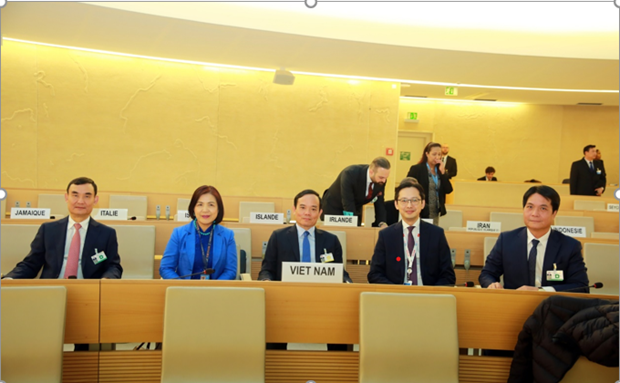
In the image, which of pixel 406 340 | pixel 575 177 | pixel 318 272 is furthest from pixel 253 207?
pixel 575 177

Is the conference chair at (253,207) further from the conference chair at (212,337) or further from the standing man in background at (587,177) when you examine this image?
the standing man in background at (587,177)

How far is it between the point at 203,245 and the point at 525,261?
1.97m

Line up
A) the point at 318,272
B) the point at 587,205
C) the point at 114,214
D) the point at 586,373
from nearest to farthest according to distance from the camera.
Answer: the point at 586,373, the point at 318,272, the point at 114,214, the point at 587,205

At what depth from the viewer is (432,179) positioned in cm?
540

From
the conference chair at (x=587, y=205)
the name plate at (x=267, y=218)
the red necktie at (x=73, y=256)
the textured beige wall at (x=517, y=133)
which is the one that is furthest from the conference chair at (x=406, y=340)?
the textured beige wall at (x=517, y=133)

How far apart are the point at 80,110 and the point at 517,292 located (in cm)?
799

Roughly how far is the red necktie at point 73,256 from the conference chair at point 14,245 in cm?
75

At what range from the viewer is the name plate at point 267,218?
4697mm

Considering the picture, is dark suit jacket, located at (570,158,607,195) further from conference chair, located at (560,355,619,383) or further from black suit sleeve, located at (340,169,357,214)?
conference chair, located at (560,355,619,383)

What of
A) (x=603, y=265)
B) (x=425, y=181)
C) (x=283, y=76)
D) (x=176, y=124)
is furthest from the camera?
(x=176, y=124)

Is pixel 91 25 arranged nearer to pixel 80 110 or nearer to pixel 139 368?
pixel 80 110

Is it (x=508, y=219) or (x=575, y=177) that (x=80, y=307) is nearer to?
(x=508, y=219)

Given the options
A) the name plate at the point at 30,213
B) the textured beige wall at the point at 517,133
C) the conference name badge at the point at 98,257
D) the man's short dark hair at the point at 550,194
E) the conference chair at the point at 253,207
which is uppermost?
the textured beige wall at the point at 517,133

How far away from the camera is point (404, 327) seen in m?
2.25
